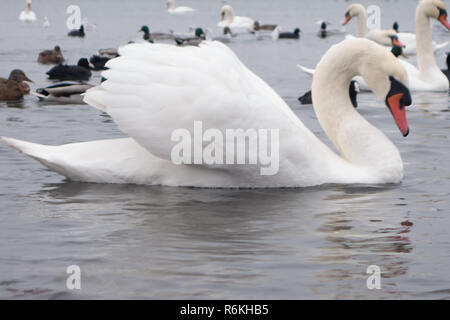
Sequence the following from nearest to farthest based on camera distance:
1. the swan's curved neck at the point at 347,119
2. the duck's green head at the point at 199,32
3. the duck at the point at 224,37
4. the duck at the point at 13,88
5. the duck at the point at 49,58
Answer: the swan's curved neck at the point at 347,119 → the duck at the point at 13,88 → the duck at the point at 49,58 → the duck at the point at 224,37 → the duck's green head at the point at 199,32

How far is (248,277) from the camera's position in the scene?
5320mm

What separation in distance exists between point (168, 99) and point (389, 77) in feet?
6.79

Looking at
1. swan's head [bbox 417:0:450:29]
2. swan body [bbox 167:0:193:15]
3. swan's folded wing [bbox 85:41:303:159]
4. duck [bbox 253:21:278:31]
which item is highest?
swan's head [bbox 417:0:450:29]

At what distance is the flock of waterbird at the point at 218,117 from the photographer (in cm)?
718

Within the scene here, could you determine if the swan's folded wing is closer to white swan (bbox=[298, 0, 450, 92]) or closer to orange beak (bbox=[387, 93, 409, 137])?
orange beak (bbox=[387, 93, 409, 137])

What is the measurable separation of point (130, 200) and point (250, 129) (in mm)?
1121

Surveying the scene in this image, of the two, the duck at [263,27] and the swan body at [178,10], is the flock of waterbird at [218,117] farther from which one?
the swan body at [178,10]

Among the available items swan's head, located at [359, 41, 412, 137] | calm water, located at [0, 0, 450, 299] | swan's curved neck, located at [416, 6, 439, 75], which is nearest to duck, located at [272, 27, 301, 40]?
swan's curved neck, located at [416, 6, 439, 75]

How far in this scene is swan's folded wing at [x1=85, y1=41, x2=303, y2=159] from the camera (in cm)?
714

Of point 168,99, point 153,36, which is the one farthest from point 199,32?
point 168,99

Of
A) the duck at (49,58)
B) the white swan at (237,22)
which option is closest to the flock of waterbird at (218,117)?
the duck at (49,58)

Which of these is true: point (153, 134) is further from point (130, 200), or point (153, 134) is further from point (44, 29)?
point (44, 29)

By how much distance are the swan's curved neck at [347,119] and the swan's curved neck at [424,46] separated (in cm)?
864

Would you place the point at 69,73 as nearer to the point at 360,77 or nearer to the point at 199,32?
the point at 360,77
